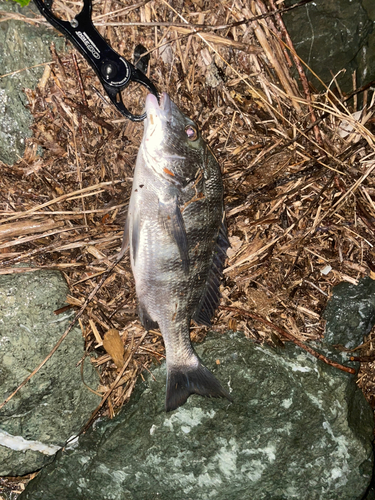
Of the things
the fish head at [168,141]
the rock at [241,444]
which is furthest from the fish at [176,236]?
the rock at [241,444]

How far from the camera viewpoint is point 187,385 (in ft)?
11.3

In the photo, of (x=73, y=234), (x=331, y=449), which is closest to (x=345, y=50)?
(x=73, y=234)

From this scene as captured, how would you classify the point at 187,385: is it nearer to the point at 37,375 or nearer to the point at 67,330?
the point at 67,330

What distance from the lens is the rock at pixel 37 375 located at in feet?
11.5

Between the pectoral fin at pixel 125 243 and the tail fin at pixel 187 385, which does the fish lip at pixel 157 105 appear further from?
the tail fin at pixel 187 385

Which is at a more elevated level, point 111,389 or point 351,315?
point 111,389

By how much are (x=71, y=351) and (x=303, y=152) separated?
291 centimetres

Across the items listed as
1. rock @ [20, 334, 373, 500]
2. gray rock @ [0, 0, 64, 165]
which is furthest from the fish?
gray rock @ [0, 0, 64, 165]

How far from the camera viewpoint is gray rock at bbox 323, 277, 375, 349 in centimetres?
375

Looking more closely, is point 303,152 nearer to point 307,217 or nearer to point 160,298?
point 307,217

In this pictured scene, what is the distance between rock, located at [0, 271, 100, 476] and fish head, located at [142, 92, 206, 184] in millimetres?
1500

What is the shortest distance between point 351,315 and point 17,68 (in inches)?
152

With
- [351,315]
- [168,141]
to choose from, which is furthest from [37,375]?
[351,315]

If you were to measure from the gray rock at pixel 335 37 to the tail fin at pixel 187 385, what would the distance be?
115 inches
